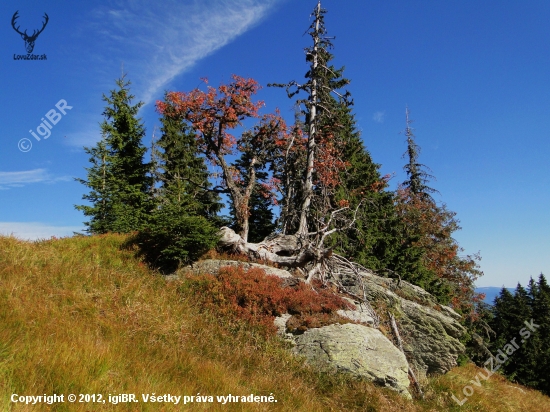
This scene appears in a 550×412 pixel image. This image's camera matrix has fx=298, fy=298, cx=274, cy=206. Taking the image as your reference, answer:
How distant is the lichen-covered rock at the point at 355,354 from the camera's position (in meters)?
6.90

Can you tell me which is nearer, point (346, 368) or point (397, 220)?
point (346, 368)

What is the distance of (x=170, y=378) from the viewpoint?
480 cm

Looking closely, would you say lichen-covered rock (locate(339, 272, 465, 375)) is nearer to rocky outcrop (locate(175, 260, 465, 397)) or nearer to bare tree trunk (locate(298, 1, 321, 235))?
rocky outcrop (locate(175, 260, 465, 397))

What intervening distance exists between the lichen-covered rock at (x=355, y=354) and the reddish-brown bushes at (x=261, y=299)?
0.43 metres

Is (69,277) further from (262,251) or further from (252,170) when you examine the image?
(252,170)

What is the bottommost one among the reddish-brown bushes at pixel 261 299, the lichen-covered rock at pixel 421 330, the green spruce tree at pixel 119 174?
the lichen-covered rock at pixel 421 330

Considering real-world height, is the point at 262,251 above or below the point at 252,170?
below

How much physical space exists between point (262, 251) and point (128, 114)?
14042 millimetres

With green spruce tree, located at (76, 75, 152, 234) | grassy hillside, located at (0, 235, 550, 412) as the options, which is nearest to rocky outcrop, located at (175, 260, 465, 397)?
grassy hillside, located at (0, 235, 550, 412)

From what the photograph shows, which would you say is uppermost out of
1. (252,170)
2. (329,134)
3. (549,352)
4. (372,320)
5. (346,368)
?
(329,134)

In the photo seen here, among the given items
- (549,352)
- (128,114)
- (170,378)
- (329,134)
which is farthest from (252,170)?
(549,352)

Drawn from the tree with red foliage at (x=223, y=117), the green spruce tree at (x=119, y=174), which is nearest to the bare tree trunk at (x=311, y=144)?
the tree with red foliage at (x=223, y=117)

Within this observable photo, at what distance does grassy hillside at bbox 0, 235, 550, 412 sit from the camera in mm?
3879

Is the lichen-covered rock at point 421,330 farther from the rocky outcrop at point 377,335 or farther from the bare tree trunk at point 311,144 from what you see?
the bare tree trunk at point 311,144
